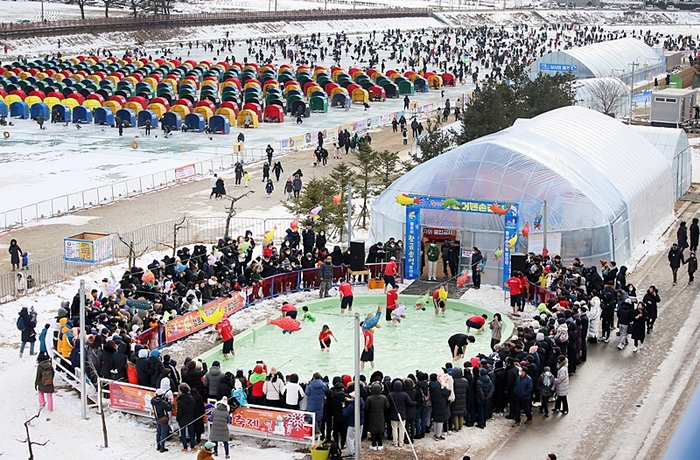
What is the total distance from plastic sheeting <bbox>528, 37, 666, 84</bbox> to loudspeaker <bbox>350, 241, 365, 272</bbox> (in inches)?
1455

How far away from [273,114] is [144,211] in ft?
70.5

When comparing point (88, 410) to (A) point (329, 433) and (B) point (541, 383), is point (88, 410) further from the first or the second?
(B) point (541, 383)

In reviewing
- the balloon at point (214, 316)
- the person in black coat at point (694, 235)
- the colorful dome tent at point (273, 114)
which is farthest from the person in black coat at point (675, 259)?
the colorful dome tent at point (273, 114)

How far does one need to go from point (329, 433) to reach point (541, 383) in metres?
3.24

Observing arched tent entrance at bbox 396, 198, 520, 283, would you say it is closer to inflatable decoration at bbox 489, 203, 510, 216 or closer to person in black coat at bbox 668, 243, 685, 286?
inflatable decoration at bbox 489, 203, 510, 216

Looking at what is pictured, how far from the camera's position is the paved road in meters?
13.2

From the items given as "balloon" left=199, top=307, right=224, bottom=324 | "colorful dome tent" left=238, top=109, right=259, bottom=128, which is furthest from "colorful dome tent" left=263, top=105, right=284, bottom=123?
"balloon" left=199, top=307, right=224, bottom=324

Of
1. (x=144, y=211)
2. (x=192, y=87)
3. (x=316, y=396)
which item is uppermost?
(x=192, y=87)

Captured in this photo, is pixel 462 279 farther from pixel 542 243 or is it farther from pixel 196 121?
pixel 196 121

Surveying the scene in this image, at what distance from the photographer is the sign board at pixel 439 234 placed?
21828 millimetres

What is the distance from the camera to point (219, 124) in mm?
46375

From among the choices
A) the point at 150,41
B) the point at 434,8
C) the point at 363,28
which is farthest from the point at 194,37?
the point at 434,8

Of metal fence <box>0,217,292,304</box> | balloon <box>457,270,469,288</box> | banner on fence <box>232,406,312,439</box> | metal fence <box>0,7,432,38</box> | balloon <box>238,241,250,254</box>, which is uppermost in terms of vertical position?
metal fence <box>0,7,432,38</box>

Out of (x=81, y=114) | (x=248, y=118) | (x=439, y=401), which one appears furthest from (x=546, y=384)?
(x=81, y=114)
